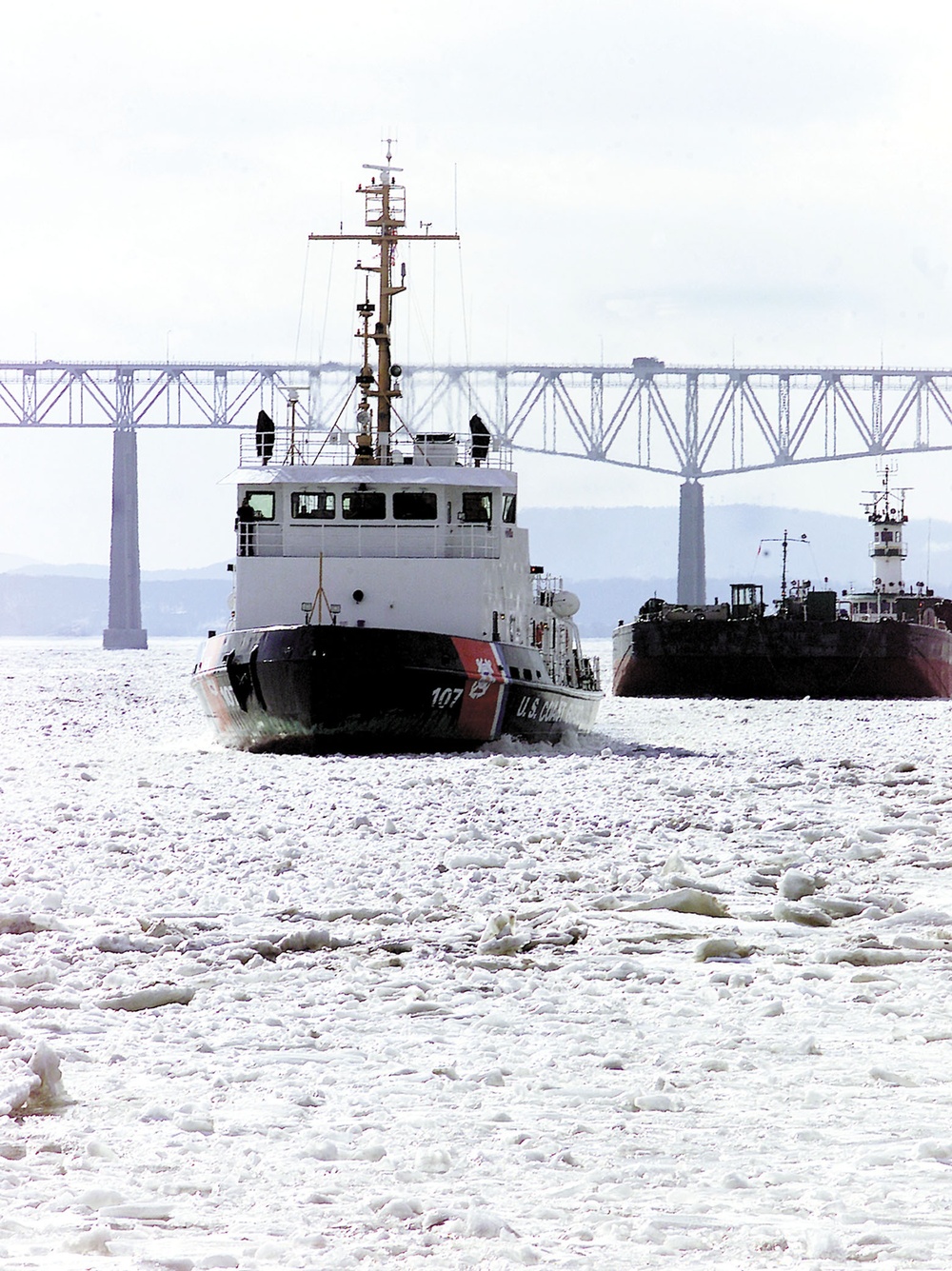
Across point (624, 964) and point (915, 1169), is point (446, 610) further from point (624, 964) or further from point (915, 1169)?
point (915, 1169)

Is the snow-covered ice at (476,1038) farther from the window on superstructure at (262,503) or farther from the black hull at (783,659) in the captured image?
the black hull at (783,659)

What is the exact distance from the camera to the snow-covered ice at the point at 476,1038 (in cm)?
417

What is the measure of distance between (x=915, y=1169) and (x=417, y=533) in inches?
666

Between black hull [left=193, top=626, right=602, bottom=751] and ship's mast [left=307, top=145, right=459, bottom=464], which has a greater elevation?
ship's mast [left=307, top=145, right=459, bottom=464]

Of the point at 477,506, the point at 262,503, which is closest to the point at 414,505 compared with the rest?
the point at 477,506

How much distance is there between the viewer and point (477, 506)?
848 inches

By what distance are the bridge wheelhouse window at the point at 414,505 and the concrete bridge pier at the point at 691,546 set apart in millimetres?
84770

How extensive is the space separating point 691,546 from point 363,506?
89200 mm

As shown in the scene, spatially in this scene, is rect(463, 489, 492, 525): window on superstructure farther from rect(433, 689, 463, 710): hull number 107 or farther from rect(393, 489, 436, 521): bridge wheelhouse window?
rect(433, 689, 463, 710): hull number 107

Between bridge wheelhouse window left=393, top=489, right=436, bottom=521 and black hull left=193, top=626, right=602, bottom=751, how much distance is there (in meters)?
2.03

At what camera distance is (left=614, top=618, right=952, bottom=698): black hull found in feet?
145

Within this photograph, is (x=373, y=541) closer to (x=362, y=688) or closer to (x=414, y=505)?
(x=414, y=505)

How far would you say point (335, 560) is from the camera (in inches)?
821

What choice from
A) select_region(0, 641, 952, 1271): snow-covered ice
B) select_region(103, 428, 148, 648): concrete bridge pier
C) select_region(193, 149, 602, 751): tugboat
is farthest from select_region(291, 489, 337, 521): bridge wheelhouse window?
select_region(103, 428, 148, 648): concrete bridge pier
